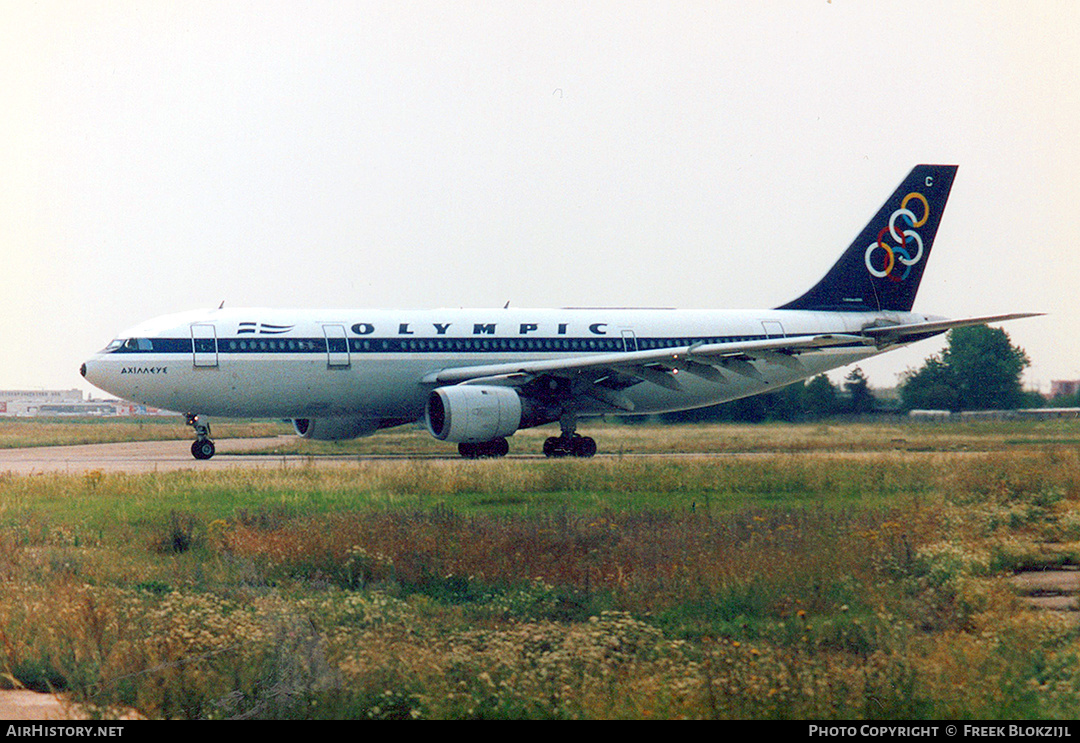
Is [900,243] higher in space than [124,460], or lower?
higher

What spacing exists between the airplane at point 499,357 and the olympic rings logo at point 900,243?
4 cm

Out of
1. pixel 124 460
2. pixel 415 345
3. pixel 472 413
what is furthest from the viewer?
pixel 124 460

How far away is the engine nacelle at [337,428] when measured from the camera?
29438 millimetres

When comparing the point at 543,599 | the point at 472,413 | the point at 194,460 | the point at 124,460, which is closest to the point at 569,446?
the point at 472,413

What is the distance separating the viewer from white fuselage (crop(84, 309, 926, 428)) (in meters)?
25.8

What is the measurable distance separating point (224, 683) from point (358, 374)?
19.4 metres

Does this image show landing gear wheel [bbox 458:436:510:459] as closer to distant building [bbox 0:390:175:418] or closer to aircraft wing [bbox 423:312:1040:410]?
aircraft wing [bbox 423:312:1040:410]

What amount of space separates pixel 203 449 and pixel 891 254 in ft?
62.0

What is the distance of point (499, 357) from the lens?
93.9 feet

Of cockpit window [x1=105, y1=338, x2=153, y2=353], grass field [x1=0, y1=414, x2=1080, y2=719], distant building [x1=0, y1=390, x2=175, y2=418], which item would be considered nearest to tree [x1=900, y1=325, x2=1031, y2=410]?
grass field [x1=0, y1=414, x2=1080, y2=719]

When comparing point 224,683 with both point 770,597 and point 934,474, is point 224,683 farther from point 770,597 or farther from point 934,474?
point 934,474

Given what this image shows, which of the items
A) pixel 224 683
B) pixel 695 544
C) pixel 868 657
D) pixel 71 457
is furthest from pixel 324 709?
pixel 71 457

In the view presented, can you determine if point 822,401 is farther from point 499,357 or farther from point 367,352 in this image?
point 367,352

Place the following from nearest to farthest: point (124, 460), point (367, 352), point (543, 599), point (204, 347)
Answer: point (543, 599)
point (204, 347)
point (367, 352)
point (124, 460)
